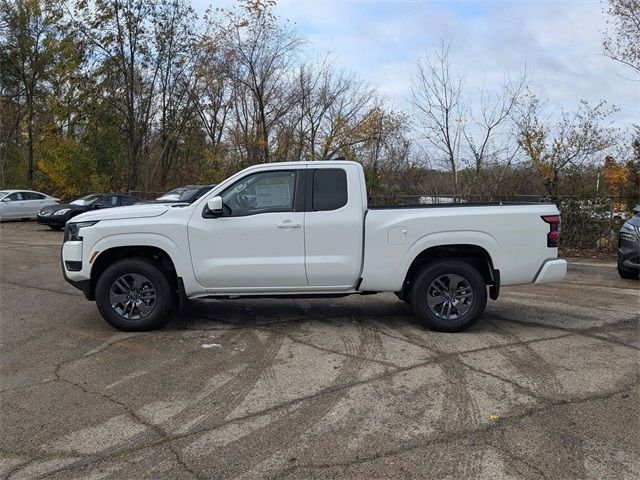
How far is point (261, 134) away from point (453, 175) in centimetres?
1228

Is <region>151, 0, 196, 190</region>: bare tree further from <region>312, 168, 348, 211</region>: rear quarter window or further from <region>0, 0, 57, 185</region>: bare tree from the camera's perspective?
<region>312, 168, 348, 211</region>: rear quarter window

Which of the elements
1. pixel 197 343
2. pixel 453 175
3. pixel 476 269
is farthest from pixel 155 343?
pixel 453 175

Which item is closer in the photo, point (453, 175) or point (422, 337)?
point (422, 337)

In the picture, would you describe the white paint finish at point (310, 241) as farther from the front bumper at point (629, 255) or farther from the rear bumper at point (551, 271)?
the front bumper at point (629, 255)

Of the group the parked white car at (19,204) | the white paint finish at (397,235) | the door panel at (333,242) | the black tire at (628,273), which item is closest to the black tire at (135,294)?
the door panel at (333,242)

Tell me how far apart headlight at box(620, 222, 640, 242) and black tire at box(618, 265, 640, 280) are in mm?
608

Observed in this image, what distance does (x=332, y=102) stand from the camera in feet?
94.4

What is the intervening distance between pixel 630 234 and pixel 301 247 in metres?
7.46

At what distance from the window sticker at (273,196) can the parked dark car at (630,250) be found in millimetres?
7433

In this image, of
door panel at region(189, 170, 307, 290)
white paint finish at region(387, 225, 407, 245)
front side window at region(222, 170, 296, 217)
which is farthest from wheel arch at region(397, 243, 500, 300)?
front side window at region(222, 170, 296, 217)

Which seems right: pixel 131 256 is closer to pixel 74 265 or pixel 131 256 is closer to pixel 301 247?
pixel 74 265

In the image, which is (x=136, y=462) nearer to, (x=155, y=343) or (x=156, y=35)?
(x=155, y=343)

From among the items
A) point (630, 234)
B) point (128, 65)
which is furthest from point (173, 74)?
point (630, 234)

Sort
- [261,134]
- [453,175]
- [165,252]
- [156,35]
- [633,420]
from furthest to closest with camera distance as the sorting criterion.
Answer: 1. [261,134]
2. [156,35]
3. [453,175]
4. [165,252]
5. [633,420]
